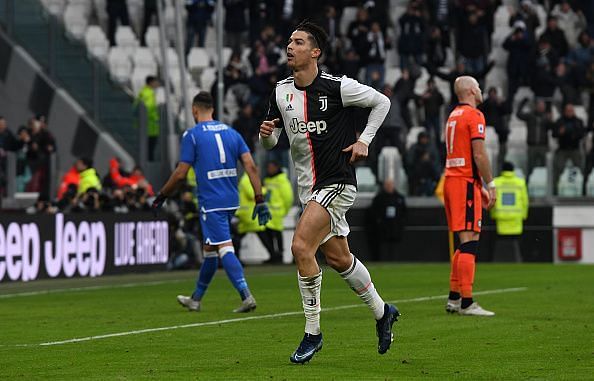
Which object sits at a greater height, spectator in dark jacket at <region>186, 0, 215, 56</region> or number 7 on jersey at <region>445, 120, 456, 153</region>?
spectator in dark jacket at <region>186, 0, 215, 56</region>

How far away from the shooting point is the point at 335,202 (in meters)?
10.4

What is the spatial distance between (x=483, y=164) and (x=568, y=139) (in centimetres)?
1575

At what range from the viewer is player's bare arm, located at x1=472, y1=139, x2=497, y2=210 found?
47.1 ft

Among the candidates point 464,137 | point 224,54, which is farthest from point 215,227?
point 224,54

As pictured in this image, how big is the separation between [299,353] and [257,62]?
22964 mm

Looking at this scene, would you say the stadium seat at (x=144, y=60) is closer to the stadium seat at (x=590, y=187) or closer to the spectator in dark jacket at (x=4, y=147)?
the spectator in dark jacket at (x=4, y=147)

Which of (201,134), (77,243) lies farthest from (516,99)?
(201,134)

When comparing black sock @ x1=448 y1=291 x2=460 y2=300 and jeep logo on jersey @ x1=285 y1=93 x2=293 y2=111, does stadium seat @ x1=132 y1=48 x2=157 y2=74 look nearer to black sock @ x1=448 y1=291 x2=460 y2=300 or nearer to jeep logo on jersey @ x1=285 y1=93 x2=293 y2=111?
black sock @ x1=448 y1=291 x2=460 y2=300

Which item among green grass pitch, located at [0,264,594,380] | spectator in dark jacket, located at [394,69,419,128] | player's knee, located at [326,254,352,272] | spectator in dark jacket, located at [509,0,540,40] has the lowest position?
green grass pitch, located at [0,264,594,380]

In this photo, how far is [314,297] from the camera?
10.4m

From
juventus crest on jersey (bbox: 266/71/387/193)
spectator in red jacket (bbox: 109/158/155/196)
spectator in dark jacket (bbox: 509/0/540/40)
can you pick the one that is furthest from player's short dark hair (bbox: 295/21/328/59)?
spectator in dark jacket (bbox: 509/0/540/40)

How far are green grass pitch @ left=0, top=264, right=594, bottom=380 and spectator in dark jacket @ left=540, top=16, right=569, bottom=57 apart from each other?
13.1 meters

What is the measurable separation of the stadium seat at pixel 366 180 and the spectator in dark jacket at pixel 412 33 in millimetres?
4276

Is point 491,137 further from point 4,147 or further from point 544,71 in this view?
point 4,147
